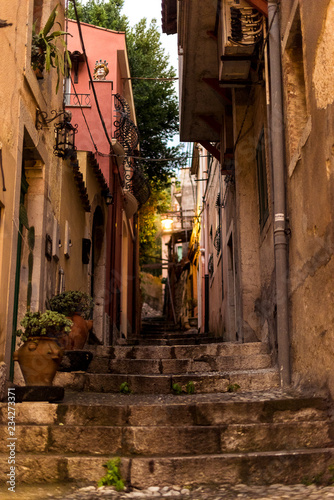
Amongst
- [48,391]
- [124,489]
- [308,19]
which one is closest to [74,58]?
[308,19]

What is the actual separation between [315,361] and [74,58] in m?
10.3

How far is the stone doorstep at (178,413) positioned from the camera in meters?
4.69

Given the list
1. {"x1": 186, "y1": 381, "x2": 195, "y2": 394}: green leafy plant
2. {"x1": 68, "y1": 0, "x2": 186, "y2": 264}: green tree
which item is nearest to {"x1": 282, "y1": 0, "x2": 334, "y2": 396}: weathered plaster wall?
{"x1": 186, "y1": 381, "x2": 195, "y2": 394}: green leafy plant

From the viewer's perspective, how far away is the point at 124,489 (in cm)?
396

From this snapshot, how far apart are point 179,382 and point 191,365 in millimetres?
739

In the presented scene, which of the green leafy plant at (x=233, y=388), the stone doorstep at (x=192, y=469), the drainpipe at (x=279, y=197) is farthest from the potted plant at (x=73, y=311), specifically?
the stone doorstep at (x=192, y=469)

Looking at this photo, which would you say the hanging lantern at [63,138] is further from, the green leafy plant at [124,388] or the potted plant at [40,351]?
the green leafy plant at [124,388]

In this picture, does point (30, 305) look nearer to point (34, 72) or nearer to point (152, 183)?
point (34, 72)

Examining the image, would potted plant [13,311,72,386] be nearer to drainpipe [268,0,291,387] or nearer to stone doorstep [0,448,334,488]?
stone doorstep [0,448,334,488]

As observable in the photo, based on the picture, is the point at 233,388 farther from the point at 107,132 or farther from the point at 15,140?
the point at 107,132

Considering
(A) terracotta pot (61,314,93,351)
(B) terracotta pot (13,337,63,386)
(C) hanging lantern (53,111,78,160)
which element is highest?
(C) hanging lantern (53,111,78,160)

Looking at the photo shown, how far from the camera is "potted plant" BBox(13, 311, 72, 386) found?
16.6 feet

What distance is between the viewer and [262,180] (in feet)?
26.8

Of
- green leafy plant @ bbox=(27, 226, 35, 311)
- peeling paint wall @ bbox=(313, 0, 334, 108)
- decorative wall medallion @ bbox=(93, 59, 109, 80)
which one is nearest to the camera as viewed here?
peeling paint wall @ bbox=(313, 0, 334, 108)
